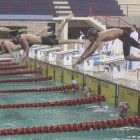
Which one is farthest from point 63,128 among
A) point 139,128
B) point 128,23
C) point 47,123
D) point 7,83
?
point 128,23

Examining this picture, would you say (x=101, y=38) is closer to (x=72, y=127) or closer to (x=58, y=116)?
(x=58, y=116)

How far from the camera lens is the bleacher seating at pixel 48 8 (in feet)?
71.1

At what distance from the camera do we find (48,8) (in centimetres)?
2230

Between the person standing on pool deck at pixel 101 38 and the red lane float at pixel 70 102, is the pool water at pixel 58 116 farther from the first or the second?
the person standing on pool deck at pixel 101 38

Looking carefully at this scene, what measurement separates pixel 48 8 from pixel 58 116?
1654cm

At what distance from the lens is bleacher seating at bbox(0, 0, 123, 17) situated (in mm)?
21656

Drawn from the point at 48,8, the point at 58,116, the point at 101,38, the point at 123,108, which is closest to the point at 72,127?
the point at 123,108

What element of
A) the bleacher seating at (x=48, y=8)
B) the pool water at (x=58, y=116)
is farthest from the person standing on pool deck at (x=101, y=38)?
the bleacher seating at (x=48, y=8)

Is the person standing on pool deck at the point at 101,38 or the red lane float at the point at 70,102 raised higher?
the person standing on pool deck at the point at 101,38

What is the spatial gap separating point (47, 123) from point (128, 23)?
16.2 m

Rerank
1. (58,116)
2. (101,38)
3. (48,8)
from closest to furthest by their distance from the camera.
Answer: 1. (101,38)
2. (58,116)
3. (48,8)

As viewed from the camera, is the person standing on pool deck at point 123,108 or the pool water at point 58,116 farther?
the person standing on pool deck at point 123,108

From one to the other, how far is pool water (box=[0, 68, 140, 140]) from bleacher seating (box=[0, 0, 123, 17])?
1307 cm

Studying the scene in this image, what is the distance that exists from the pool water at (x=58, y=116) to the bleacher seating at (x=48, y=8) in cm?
1307
